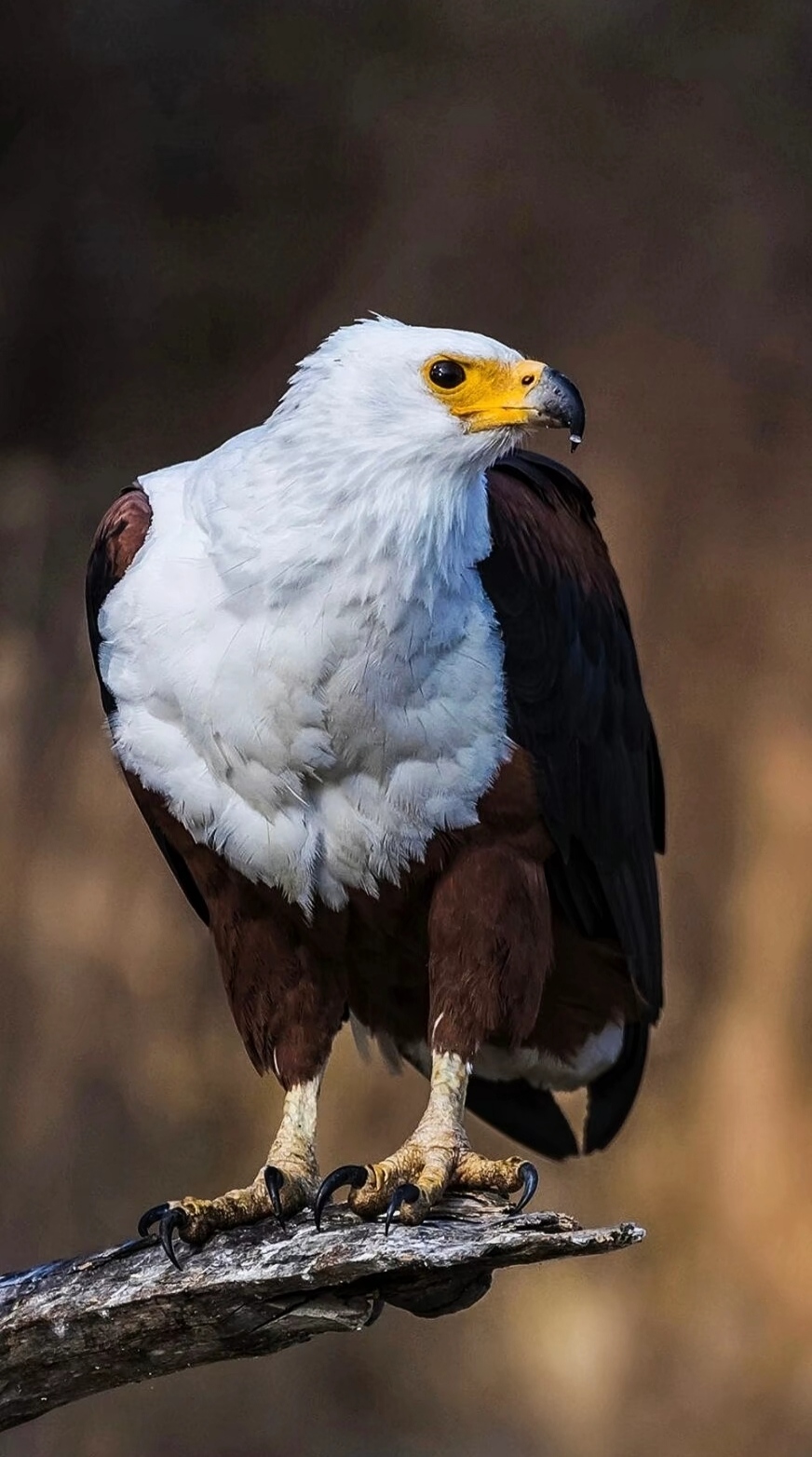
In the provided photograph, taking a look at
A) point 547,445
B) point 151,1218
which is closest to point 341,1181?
point 151,1218

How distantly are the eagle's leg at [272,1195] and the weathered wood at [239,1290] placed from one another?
1.3 inches

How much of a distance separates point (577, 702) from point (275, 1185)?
3.43 feet

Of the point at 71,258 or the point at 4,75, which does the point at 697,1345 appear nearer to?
the point at 71,258

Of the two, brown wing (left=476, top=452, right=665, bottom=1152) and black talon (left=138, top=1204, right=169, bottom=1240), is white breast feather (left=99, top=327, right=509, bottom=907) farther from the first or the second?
black talon (left=138, top=1204, right=169, bottom=1240)

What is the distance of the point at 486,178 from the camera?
19.0 feet

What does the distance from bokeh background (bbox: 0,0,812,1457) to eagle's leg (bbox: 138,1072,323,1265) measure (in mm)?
2261

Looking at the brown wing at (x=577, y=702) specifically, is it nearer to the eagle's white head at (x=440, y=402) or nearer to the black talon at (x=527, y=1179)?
the eagle's white head at (x=440, y=402)

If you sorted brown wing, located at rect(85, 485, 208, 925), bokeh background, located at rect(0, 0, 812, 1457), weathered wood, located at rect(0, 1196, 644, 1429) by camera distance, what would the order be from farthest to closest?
bokeh background, located at rect(0, 0, 812, 1457) < brown wing, located at rect(85, 485, 208, 925) < weathered wood, located at rect(0, 1196, 644, 1429)

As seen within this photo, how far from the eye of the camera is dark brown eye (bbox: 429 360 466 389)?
3084 millimetres

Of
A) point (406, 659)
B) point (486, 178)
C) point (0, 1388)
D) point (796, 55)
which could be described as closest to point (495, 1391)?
point (0, 1388)

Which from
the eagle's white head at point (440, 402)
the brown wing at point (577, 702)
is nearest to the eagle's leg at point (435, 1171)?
the brown wing at point (577, 702)

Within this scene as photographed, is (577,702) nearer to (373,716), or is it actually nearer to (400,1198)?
(373,716)

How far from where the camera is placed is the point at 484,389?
310cm

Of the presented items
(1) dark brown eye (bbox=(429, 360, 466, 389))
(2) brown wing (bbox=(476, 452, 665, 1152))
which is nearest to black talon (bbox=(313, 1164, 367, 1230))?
(2) brown wing (bbox=(476, 452, 665, 1152))
